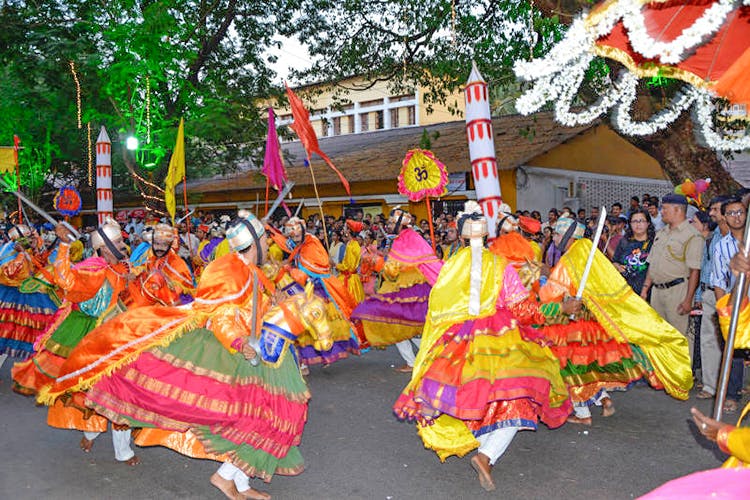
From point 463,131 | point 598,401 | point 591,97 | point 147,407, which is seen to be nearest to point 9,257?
point 147,407

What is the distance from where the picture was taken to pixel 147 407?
3.79m

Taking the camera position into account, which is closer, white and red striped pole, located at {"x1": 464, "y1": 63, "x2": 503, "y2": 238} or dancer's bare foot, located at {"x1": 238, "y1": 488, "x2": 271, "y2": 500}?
dancer's bare foot, located at {"x1": 238, "y1": 488, "x2": 271, "y2": 500}

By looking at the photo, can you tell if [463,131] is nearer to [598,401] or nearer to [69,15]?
[69,15]

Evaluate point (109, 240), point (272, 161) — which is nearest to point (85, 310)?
point (109, 240)

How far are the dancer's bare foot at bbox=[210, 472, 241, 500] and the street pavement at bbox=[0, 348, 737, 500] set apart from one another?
0.33 m

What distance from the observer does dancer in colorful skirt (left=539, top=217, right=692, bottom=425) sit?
17.2 ft

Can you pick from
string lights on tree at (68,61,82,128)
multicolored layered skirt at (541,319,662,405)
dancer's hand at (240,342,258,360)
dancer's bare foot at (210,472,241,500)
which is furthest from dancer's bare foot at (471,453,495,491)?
string lights on tree at (68,61,82,128)

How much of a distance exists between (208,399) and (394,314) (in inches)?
153

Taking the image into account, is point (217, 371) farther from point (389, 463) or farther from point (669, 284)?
point (669, 284)

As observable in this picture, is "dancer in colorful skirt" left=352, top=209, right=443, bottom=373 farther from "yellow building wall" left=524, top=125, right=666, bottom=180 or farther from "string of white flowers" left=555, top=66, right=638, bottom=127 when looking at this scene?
"yellow building wall" left=524, top=125, right=666, bottom=180

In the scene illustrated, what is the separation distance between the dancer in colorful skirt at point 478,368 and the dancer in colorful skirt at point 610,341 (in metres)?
0.95

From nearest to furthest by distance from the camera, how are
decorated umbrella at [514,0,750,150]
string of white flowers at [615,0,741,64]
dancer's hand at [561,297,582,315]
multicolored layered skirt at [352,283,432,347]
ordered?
string of white flowers at [615,0,741,64], decorated umbrella at [514,0,750,150], dancer's hand at [561,297,582,315], multicolored layered skirt at [352,283,432,347]

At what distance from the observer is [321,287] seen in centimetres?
785

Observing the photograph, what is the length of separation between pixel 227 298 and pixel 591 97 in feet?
25.0
